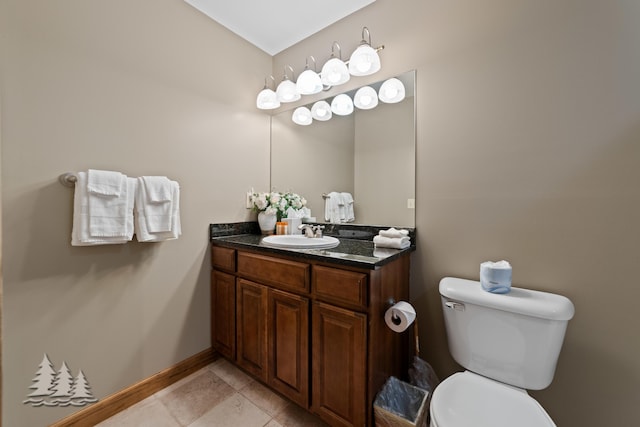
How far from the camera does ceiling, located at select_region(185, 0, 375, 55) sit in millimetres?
1738

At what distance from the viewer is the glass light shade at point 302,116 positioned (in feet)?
6.89

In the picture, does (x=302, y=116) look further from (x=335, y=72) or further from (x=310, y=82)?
(x=335, y=72)

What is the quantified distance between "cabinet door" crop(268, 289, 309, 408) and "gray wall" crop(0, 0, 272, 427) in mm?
676

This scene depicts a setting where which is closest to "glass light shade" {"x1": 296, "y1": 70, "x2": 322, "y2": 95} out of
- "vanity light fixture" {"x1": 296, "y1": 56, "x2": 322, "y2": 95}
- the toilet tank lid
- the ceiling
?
"vanity light fixture" {"x1": 296, "y1": 56, "x2": 322, "y2": 95}

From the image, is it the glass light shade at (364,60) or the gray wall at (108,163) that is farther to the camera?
the glass light shade at (364,60)

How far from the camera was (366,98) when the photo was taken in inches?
68.6

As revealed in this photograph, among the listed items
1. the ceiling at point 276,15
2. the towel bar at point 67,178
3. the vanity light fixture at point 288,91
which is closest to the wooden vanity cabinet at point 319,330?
the towel bar at point 67,178

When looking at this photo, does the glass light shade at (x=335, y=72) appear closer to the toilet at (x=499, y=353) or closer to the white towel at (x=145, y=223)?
the white towel at (x=145, y=223)

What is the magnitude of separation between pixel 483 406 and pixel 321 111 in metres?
1.93

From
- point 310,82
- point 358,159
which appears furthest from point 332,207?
point 310,82

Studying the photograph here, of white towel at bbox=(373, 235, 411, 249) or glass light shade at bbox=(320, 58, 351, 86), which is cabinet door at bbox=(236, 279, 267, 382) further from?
glass light shade at bbox=(320, 58, 351, 86)

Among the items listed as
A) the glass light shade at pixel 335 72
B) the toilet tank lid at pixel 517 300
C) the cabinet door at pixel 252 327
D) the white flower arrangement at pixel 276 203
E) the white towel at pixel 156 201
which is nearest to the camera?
the toilet tank lid at pixel 517 300

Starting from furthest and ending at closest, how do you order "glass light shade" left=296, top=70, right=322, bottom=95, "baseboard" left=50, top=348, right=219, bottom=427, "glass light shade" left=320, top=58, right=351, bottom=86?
"glass light shade" left=296, top=70, right=322, bottom=95, "glass light shade" left=320, top=58, right=351, bottom=86, "baseboard" left=50, top=348, right=219, bottom=427

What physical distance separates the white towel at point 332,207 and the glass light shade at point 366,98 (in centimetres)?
64
